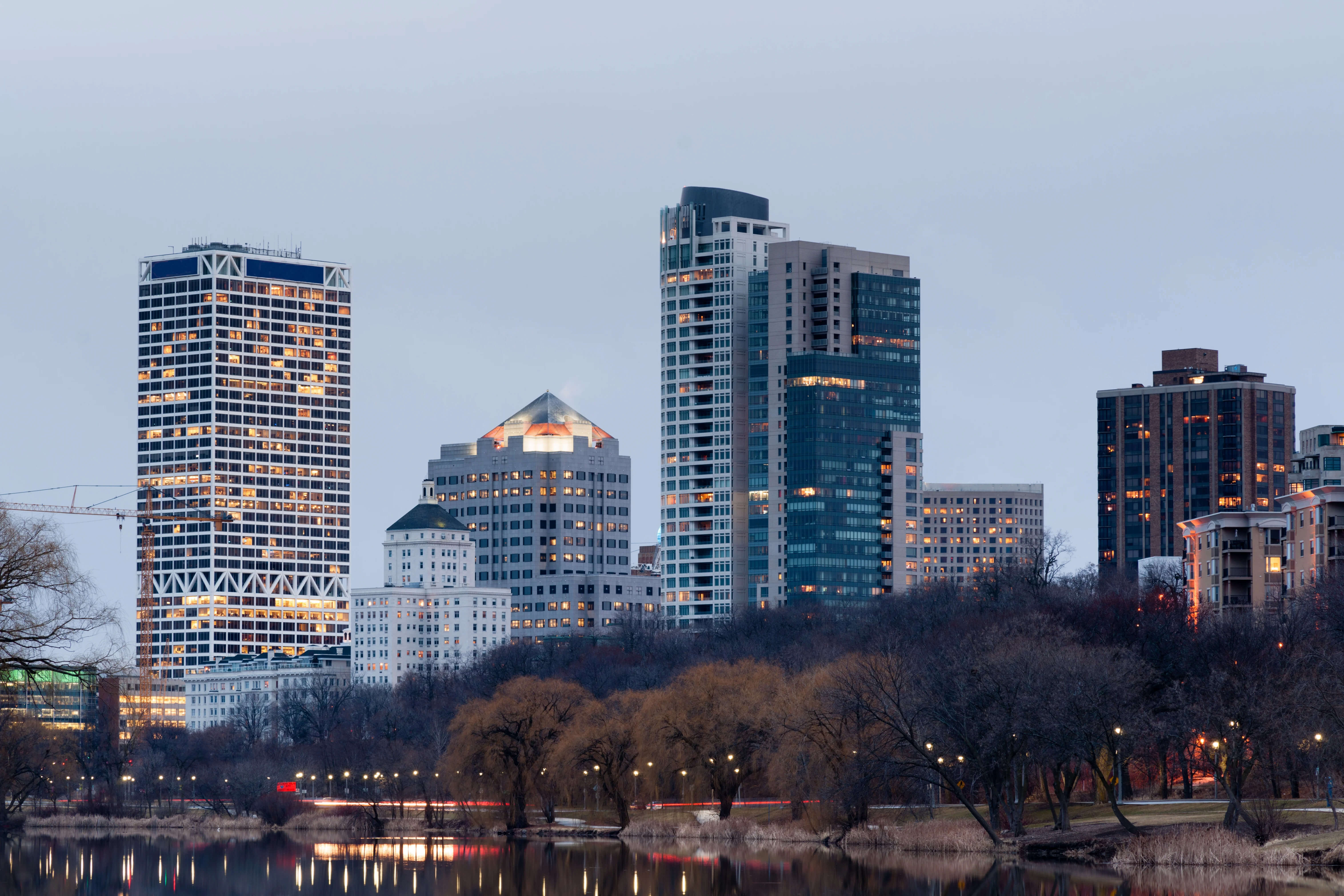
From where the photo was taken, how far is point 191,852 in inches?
4685

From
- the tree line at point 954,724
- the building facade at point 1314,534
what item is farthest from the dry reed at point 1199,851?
the building facade at point 1314,534

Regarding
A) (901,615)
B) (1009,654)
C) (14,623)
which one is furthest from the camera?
(901,615)

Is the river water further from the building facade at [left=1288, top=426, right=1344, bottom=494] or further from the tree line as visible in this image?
the building facade at [left=1288, top=426, right=1344, bottom=494]

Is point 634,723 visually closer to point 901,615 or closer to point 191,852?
point 191,852

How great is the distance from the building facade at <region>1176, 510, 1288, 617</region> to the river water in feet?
251

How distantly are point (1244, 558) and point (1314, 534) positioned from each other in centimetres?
1258

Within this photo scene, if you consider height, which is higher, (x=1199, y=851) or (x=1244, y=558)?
(x=1244, y=558)

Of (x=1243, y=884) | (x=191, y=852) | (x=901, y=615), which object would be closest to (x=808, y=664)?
(x=901, y=615)

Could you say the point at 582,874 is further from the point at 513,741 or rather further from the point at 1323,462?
the point at 1323,462

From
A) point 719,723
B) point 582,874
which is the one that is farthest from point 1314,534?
point 582,874

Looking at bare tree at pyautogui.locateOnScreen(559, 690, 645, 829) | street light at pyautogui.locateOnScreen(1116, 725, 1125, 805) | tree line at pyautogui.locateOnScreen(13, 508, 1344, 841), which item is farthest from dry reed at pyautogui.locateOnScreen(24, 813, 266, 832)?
street light at pyautogui.locateOnScreen(1116, 725, 1125, 805)

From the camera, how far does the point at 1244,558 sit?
562 ft

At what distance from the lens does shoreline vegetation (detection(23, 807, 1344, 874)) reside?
258ft

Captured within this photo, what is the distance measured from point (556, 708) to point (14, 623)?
79.7 m
